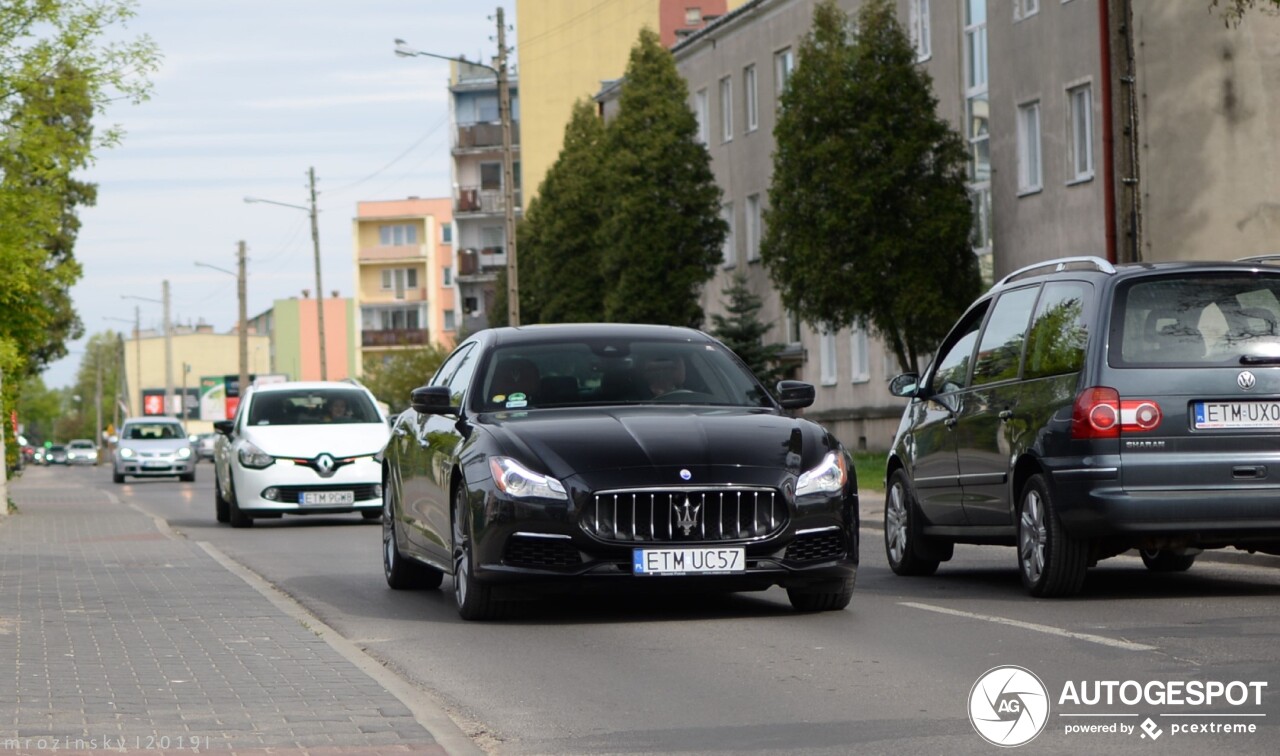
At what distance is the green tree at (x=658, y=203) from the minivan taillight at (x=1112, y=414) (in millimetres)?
42212

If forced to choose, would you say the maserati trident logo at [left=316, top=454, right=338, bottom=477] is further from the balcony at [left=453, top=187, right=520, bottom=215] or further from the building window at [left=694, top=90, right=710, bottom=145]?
the balcony at [left=453, top=187, right=520, bottom=215]

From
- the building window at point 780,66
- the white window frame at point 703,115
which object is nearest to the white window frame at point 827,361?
the building window at point 780,66

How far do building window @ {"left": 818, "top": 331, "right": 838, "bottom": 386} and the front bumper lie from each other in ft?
92.4

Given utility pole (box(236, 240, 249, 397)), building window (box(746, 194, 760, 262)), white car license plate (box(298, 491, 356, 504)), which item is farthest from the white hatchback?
utility pole (box(236, 240, 249, 397))

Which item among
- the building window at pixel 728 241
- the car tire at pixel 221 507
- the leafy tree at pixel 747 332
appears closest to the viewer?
the car tire at pixel 221 507

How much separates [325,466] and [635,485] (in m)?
13.5

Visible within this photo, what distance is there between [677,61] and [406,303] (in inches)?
3215

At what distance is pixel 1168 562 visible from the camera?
13766 millimetres

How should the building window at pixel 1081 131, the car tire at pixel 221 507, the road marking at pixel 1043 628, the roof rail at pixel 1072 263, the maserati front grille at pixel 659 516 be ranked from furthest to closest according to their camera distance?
1. the building window at pixel 1081 131
2. the car tire at pixel 221 507
3. the roof rail at pixel 1072 263
4. the maserati front grille at pixel 659 516
5. the road marking at pixel 1043 628

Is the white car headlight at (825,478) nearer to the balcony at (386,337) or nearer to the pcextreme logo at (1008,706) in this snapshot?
the pcextreme logo at (1008,706)

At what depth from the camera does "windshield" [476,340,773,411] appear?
11852mm

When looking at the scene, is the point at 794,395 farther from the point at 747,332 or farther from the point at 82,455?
the point at 82,455

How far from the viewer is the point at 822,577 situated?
10914 mm

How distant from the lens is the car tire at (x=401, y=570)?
13.9 meters
